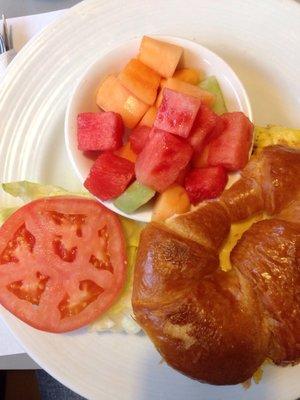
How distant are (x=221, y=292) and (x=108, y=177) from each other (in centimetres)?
44

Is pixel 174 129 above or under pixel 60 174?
above

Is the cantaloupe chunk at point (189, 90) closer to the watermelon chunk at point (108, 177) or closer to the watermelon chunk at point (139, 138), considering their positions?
the watermelon chunk at point (139, 138)

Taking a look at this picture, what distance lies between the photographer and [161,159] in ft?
4.00

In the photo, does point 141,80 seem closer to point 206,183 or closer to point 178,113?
point 178,113

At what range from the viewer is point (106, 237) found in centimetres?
138

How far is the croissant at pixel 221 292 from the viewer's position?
3.36 feet

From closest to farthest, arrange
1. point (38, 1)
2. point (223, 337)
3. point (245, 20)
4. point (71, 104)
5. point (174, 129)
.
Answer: point (223, 337) → point (174, 129) → point (71, 104) → point (245, 20) → point (38, 1)

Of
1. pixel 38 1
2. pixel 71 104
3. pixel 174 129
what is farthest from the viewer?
pixel 38 1

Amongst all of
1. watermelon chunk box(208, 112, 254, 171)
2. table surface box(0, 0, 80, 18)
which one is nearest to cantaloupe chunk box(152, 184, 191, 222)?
watermelon chunk box(208, 112, 254, 171)

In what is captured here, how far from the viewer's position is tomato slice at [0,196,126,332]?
53.3 inches

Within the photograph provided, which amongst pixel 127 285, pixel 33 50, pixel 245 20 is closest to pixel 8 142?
pixel 33 50

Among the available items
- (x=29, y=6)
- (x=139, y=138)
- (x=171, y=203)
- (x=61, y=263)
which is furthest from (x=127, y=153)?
(x=29, y=6)

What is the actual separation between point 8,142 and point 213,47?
721 mm

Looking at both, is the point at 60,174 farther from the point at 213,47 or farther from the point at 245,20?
the point at 245,20
